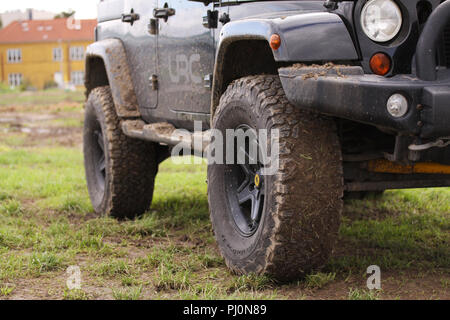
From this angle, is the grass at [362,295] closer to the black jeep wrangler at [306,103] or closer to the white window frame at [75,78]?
the black jeep wrangler at [306,103]

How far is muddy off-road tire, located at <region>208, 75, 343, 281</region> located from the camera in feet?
9.98

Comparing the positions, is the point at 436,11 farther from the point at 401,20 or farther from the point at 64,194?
the point at 64,194

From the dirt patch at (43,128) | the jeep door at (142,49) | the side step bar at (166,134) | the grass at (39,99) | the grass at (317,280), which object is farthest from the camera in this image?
the grass at (39,99)

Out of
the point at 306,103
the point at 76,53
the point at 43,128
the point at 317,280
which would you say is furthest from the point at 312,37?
the point at 76,53

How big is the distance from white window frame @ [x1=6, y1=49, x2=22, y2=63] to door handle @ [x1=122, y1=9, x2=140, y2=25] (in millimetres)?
45877

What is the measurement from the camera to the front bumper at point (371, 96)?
2574 millimetres

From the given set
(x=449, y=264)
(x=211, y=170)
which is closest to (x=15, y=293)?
(x=211, y=170)

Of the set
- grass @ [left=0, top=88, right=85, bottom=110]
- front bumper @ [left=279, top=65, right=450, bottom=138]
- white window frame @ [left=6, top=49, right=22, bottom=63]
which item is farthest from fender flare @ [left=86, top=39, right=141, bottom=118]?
white window frame @ [left=6, top=49, right=22, bottom=63]

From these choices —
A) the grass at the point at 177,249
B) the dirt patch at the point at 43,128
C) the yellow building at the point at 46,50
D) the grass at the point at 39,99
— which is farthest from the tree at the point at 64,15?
the grass at the point at 177,249

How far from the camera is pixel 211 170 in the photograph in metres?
3.74

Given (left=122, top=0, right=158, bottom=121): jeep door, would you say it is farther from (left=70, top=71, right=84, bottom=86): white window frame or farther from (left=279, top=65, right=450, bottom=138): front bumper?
(left=70, top=71, right=84, bottom=86): white window frame

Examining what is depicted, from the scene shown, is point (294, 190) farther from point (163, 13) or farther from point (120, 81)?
point (120, 81)

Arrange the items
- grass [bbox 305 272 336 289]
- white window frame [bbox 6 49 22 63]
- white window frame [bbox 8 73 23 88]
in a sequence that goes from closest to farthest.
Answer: grass [bbox 305 272 336 289] < white window frame [bbox 6 49 22 63] < white window frame [bbox 8 73 23 88]

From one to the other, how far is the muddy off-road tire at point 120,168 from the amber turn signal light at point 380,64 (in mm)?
2674
